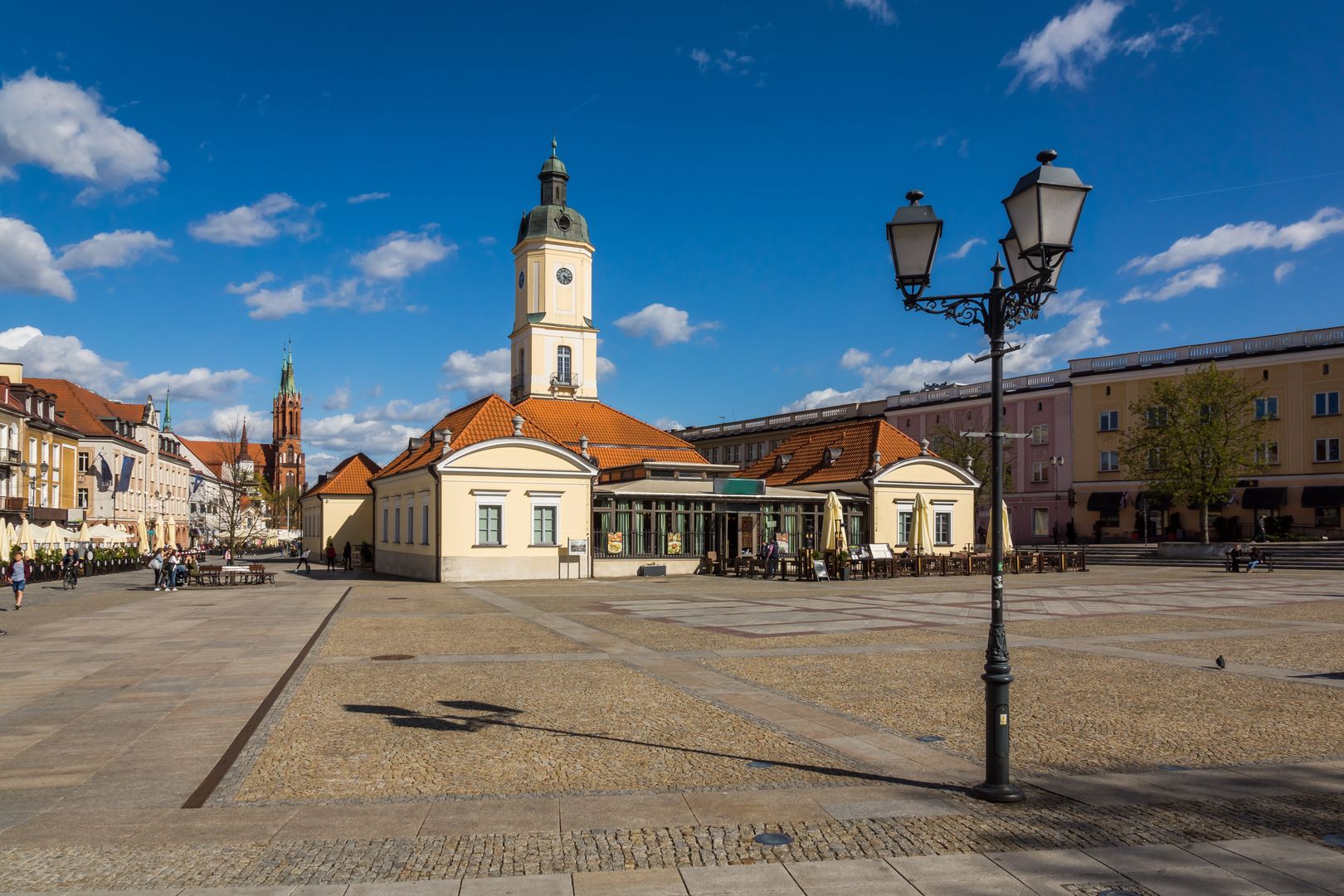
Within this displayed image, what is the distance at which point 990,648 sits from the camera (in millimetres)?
7754

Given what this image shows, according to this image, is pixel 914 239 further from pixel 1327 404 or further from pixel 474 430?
pixel 1327 404

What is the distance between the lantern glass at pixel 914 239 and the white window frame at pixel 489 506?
2928 centimetres

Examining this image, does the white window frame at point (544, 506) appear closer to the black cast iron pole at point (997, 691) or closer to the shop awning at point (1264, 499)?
the black cast iron pole at point (997, 691)

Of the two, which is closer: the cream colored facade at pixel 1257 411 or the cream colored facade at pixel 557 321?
the cream colored facade at pixel 1257 411

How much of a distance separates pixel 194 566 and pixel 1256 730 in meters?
34.6

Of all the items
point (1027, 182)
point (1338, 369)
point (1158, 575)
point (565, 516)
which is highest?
point (1338, 369)

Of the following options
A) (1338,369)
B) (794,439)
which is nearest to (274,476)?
(794,439)

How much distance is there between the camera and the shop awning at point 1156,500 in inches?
2315

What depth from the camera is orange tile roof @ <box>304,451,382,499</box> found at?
2267 inches

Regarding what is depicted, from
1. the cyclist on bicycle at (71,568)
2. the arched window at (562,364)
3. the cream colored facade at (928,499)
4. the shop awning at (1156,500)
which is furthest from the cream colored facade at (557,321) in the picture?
the shop awning at (1156,500)

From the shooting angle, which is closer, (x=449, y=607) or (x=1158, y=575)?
(x=449, y=607)

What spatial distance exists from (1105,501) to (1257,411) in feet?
34.3

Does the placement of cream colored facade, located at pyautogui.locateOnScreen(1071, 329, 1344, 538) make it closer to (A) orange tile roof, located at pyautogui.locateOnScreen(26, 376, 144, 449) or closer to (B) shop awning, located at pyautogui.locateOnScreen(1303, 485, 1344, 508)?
(B) shop awning, located at pyautogui.locateOnScreen(1303, 485, 1344, 508)

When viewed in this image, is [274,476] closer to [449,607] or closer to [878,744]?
[449,607]
